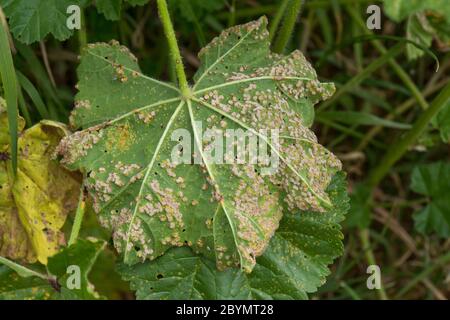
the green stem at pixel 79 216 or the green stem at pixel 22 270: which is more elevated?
the green stem at pixel 79 216

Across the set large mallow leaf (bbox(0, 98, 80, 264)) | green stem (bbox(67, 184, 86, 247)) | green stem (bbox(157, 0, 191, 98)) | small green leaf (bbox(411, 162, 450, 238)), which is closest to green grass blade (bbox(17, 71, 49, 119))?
large mallow leaf (bbox(0, 98, 80, 264))

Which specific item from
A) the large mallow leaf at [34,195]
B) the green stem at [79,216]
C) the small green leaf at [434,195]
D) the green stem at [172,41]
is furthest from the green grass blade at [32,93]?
the small green leaf at [434,195]

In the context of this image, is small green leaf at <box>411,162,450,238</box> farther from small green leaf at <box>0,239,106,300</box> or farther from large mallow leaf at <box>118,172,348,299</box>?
small green leaf at <box>0,239,106,300</box>

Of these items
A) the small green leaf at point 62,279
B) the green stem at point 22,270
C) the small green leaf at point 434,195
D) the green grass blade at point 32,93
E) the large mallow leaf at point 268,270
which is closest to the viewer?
the small green leaf at point 62,279

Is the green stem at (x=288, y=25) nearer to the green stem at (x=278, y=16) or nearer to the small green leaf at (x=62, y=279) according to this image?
the green stem at (x=278, y=16)

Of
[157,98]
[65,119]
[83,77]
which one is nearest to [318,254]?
[157,98]

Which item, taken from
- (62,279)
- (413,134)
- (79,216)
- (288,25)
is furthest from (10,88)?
(413,134)

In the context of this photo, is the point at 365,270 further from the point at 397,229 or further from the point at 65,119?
the point at 65,119
